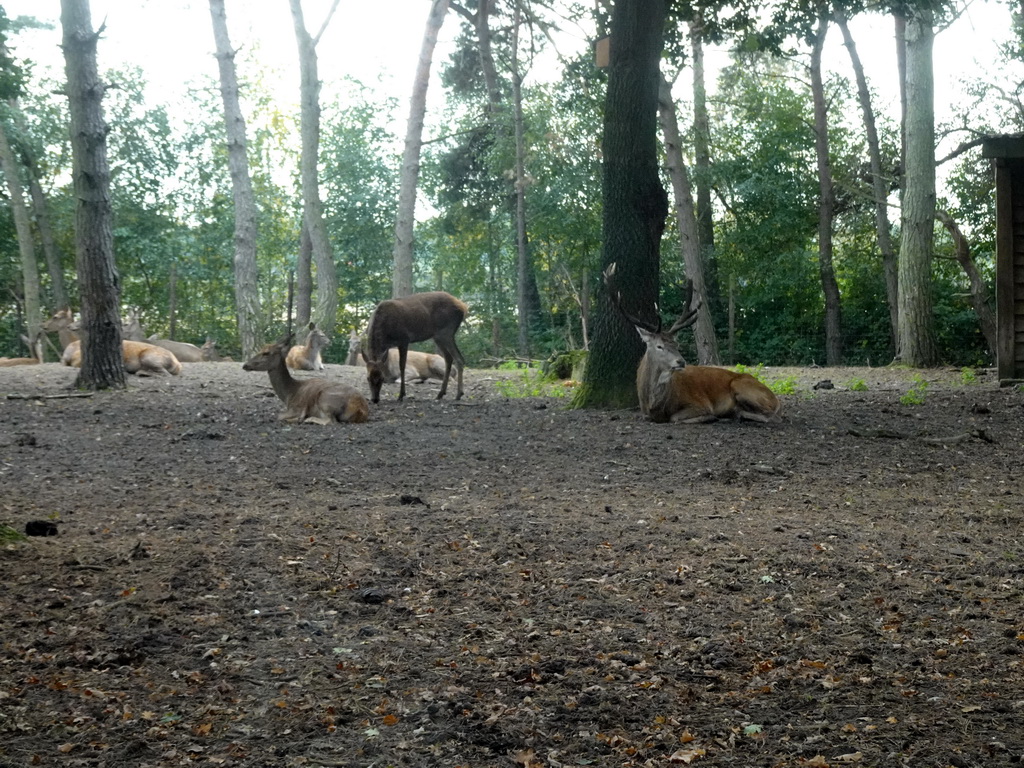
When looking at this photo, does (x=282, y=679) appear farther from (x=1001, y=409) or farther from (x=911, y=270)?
(x=911, y=270)

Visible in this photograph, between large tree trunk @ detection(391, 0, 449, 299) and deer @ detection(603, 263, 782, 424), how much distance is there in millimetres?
14726

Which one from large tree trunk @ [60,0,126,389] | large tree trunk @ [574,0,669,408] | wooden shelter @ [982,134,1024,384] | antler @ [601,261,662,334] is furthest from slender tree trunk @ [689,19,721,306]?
large tree trunk @ [60,0,126,389]

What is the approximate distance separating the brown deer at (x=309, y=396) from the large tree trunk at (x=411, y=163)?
43.2 feet

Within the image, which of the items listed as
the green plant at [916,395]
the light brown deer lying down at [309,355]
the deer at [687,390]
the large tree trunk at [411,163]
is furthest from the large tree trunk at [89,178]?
the large tree trunk at [411,163]

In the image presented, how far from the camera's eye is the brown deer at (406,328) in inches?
518

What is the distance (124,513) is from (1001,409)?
29.4 feet

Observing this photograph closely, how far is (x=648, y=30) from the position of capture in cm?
1176

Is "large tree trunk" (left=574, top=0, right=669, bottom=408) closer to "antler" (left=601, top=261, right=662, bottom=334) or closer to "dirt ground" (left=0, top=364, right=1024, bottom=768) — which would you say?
"antler" (left=601, top=261, right=662, bottom=334)

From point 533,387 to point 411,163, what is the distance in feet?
39.3

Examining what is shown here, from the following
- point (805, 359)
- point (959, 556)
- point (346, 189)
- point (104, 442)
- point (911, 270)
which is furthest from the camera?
point (346, 189)

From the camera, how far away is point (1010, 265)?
45.2 feet

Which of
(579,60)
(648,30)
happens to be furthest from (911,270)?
(648,30)

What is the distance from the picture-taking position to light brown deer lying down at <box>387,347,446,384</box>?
18.1 meters

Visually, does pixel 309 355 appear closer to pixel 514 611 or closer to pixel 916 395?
pixel 916 395
